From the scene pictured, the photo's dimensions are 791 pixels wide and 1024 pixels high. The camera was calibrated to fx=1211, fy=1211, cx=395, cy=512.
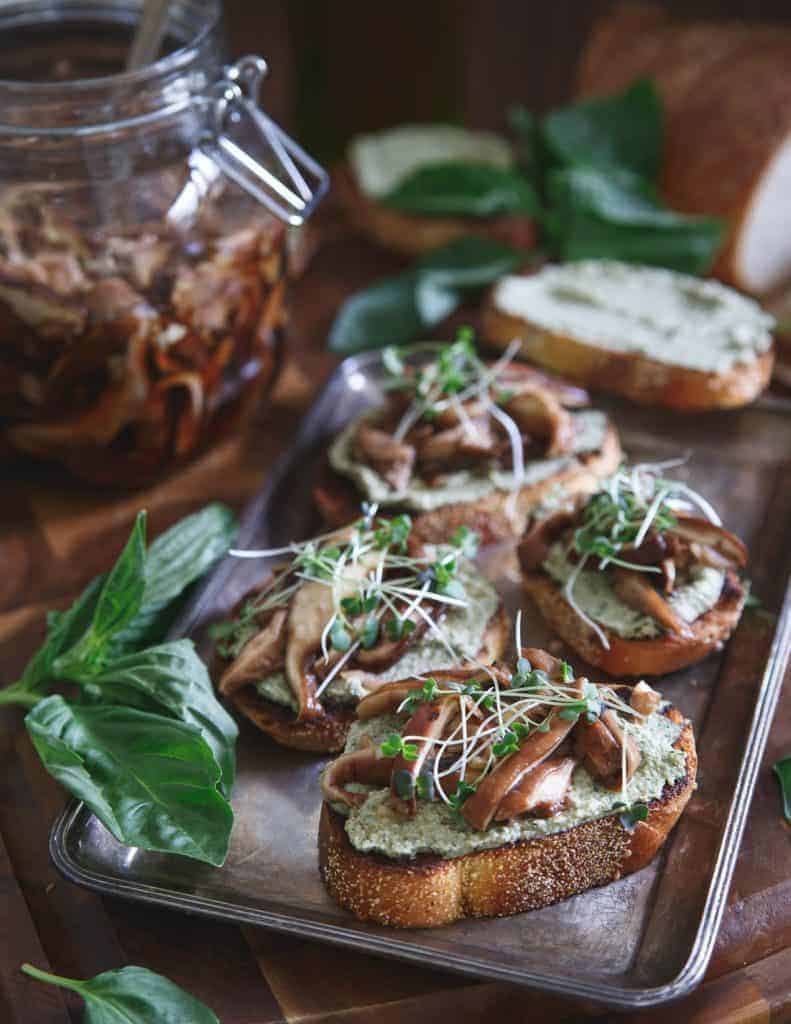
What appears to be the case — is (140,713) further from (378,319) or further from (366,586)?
(378,319)

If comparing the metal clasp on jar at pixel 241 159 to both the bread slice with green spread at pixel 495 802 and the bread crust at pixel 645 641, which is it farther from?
the bread slice with green spread at pixel 495 802

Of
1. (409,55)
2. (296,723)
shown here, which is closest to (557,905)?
(296,723)

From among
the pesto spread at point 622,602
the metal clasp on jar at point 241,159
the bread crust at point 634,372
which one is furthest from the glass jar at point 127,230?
the pesto spread at point 622,602

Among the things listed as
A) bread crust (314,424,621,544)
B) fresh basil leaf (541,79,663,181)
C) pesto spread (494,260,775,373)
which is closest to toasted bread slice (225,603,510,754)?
bread crust (314,424,621,544)

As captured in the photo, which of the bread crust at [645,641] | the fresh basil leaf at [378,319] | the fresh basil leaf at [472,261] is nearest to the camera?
the bread crust at [645,641]

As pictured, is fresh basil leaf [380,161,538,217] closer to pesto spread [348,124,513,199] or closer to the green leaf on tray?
the green leaf on tray
